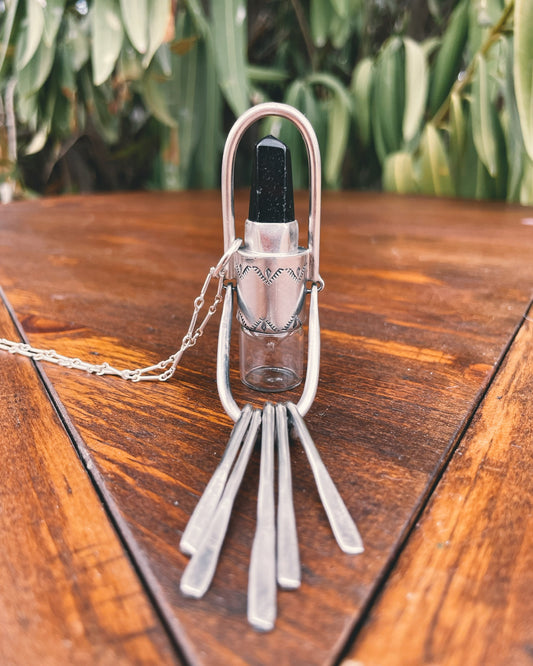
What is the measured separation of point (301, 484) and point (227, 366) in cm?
10

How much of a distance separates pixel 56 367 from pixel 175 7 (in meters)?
1.20

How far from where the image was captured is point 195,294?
565 mm

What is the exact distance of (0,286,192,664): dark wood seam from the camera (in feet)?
0.61

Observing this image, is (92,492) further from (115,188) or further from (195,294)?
(115,188)

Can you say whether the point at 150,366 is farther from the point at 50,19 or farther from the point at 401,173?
the point at 401,173

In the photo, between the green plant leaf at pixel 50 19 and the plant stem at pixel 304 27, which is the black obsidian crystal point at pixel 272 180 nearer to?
the green plant leaf at pixel 50 19

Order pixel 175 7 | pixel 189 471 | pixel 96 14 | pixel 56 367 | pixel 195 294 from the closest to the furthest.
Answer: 1. pixel 189 471
2. pixel 56 367
3. pixel 195 294
4. pixel 96 14
5. pixel 175 7

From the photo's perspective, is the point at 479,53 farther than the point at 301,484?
Yes

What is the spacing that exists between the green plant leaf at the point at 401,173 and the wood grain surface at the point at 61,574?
1147mm

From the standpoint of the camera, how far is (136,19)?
912mm

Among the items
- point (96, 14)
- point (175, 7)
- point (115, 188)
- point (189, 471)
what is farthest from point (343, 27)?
point (189, 471)

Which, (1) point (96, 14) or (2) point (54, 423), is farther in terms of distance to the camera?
(1) point (96, 14)

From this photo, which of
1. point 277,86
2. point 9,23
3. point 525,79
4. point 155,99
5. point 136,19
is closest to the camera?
point 525,79

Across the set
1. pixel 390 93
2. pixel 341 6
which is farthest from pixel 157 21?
pixel 390 93
